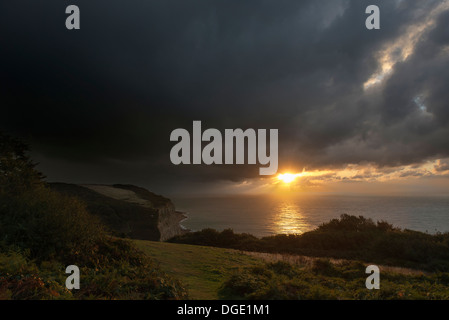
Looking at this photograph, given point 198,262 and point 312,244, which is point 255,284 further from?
point 312,244

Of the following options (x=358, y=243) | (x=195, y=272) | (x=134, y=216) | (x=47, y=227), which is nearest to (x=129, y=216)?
(x=134, y=216)

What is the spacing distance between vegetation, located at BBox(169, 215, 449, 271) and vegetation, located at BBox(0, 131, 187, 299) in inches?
923

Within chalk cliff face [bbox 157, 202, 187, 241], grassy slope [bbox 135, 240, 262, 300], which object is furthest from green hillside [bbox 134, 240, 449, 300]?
chalk cliff face [bbox 157, 202, 187, 241]

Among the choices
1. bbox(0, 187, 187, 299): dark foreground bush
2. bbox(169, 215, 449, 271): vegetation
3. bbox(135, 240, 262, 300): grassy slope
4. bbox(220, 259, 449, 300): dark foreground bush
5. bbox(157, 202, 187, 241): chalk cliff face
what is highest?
bbox(0, 187, 187, 299): dark foreground bush

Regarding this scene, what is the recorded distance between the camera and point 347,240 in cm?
3328

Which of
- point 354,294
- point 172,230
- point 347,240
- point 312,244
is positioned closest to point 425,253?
point 347,240

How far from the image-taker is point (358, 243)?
3284cm

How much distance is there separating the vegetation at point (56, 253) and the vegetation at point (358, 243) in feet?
76.9

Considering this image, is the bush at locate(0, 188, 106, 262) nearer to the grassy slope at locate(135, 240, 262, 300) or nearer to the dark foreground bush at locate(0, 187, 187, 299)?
the dark foreground bush at locate(0, 187, 187, 299)

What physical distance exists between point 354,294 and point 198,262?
1012 cm

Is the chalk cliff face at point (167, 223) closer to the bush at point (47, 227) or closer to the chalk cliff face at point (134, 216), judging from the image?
the chalk cliff face at point (134, 216)

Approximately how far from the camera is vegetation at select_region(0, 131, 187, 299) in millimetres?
8883

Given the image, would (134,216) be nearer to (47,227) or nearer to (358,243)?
(358,243)

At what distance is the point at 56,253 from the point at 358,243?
109 feet
